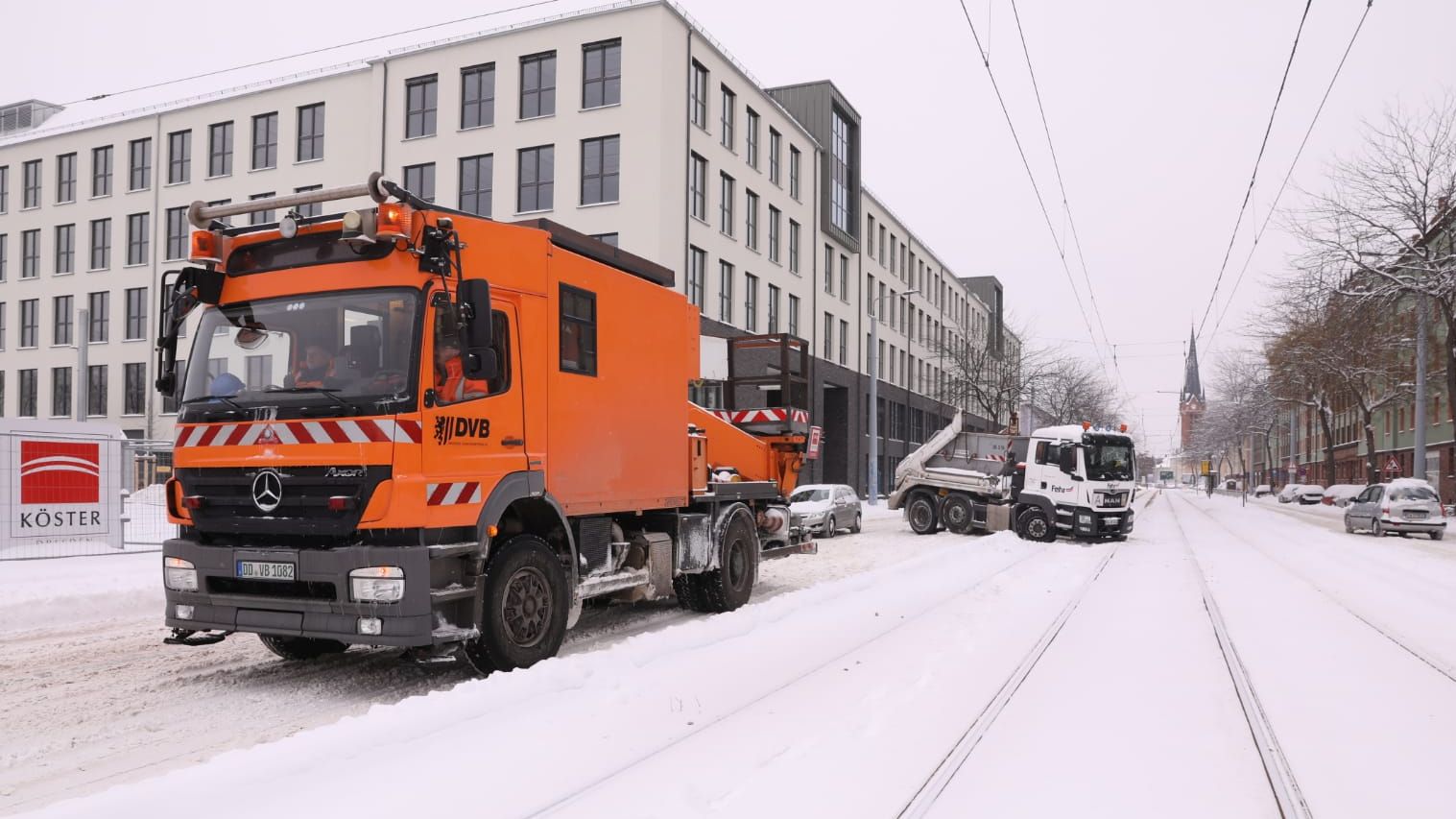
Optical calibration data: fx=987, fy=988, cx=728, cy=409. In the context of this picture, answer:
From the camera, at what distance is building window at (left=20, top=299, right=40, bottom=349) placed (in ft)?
141

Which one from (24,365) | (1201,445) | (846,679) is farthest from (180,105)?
(1201,445)

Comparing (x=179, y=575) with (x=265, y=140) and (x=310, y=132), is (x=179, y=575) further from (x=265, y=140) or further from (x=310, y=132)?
(x=265, y=140)

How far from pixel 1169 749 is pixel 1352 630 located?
5344 mm

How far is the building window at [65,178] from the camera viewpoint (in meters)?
42.5

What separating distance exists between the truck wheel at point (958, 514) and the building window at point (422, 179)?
2104cm

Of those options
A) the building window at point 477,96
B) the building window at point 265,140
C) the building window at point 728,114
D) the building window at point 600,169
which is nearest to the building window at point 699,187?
the building window at point 728,114

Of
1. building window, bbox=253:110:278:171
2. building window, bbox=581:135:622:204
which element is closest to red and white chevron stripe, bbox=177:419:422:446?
building window, bbox=581:135:622:204

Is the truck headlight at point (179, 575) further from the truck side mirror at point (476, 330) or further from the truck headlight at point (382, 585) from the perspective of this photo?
the truck side mirror at point (476, 330)

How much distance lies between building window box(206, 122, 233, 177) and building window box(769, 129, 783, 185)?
834 inches

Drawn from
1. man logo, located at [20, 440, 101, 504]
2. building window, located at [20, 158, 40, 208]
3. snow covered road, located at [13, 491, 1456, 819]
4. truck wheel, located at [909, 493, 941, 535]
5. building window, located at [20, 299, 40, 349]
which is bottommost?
truck wheel, located at [909, 493, 941, 535]

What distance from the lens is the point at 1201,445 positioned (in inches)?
3910

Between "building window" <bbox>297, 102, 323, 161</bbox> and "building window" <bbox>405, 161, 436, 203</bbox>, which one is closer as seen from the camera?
"building window" <bbox>405, 161, 436, 203</bbox>

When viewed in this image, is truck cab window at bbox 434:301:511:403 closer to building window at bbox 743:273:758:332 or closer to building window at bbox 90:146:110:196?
building window at bbox 743:273:758:332

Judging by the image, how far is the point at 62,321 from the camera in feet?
139
